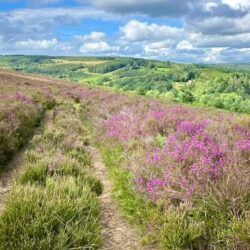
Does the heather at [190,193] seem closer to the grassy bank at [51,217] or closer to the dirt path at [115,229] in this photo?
the dirt path at [115,229]

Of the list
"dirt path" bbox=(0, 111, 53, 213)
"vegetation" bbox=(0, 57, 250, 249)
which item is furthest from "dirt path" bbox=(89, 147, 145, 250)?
"dirt path" bbox=(0, 111, 53, 213)

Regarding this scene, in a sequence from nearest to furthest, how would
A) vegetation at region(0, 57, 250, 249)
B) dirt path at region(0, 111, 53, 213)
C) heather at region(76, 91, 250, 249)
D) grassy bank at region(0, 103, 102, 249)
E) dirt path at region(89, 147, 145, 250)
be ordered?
A: grassy bank at region(0, 103, 102, 249) → vegetation at region(0, 57, 250, 249) → heather at region(76, 91, 250, 249) → dirt path at region(89, 147, 145, 250) → dirt path at region(0, 111, 53, 213)

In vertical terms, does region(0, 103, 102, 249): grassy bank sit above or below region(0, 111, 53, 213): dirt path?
above

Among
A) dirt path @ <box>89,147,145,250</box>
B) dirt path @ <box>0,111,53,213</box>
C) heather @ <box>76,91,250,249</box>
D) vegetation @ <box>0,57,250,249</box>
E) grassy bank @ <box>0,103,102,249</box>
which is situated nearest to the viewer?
grassy bank @ <box>0,103,102,249</box>

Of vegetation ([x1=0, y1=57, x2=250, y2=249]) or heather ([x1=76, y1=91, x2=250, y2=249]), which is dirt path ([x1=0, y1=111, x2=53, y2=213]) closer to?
vegetation ([x1=0, y1=57, x2=250, y2=249])

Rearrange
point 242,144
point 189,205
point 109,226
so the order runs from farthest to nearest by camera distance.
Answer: point 242,144, point 109,226, point 189,205

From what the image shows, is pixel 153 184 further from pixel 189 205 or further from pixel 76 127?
pixel 76 127

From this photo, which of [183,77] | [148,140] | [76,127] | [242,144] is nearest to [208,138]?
[242,144]

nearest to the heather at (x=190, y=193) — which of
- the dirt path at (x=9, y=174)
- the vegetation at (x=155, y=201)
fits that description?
the vegetation at (x=155, y=201)

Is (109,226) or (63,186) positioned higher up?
(63,186)

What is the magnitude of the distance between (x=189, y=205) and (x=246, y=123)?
650 centimetres

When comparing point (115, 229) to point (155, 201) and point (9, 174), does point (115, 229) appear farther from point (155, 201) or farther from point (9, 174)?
point (9, 174)

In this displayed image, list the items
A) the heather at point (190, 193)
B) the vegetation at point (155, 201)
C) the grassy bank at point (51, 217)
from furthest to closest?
the heather at point (190, 193)
the vegetation at point (155, 201)
the grassy bank at point (51, 217)

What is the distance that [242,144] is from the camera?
7.26 meters
